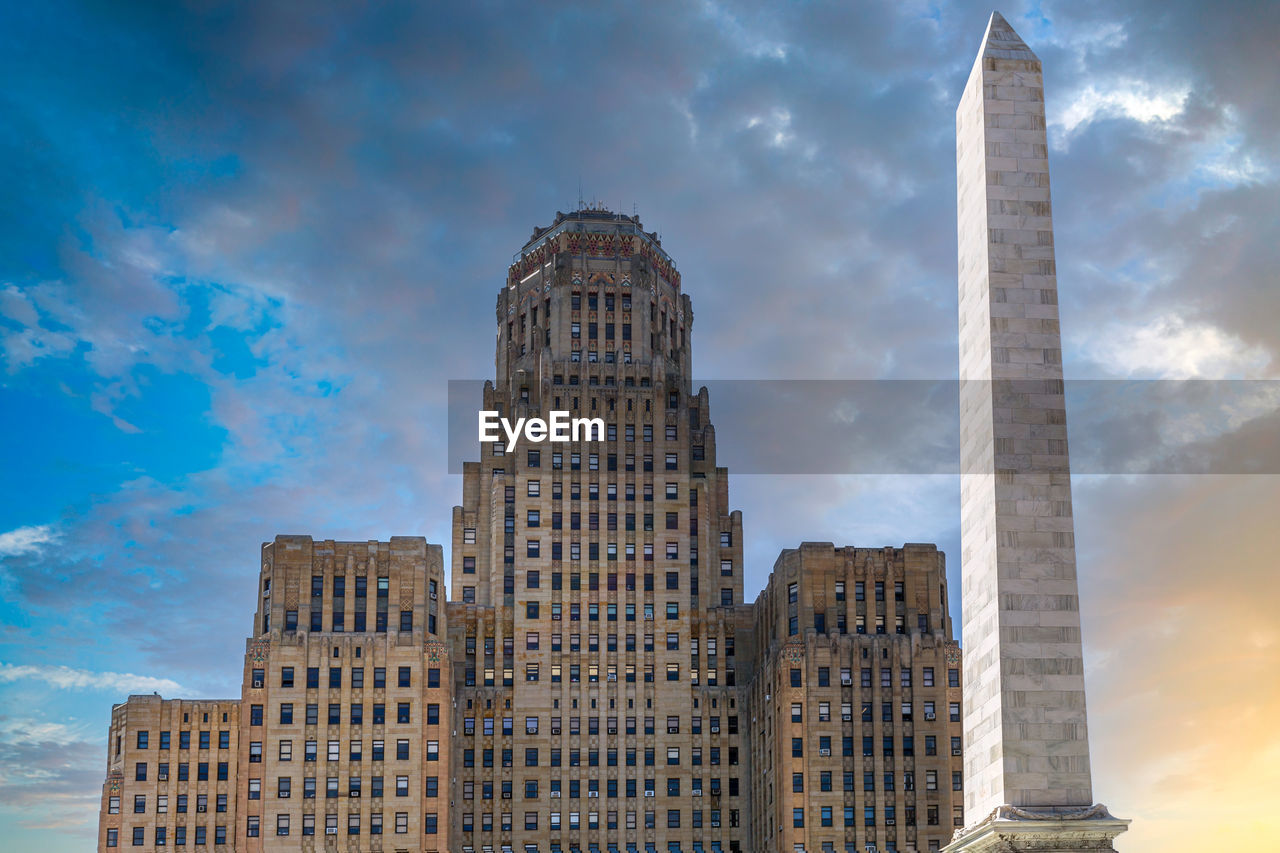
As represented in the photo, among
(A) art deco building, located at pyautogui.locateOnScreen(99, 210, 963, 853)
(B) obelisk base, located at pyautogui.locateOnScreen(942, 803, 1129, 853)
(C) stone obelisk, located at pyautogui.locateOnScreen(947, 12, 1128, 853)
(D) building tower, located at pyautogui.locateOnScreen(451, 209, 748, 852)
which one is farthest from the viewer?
(D) building tower, located at pyautogui.locateOnScreen(451, 209, 748, 852)

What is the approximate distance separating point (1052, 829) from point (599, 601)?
97257 millimetres

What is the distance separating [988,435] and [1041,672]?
10.2m

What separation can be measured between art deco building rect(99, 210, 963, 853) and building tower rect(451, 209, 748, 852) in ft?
0.68

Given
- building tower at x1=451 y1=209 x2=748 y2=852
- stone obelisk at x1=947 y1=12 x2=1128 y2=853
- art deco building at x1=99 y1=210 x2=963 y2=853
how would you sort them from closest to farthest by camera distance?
1. stone obelisk at x1=947 y1=12 x2=1128 y2=853
2. art deco building at x1=99 y1=210 x2=963 y2=853
3. building tower at x1=451 y1=209 x2=748 y2=852

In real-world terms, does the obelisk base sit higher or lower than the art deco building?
lower

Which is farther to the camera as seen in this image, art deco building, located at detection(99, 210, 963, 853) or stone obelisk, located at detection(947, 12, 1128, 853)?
art deco building, located at detection(99, 210, 963, 853)

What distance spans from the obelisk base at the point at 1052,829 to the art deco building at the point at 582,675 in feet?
257

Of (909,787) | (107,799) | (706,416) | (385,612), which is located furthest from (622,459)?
(107,799)

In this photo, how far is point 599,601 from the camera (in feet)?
560

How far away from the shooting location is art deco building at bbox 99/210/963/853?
15412 centimetres

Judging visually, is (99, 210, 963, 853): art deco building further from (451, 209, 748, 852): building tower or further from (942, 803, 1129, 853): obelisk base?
(942, 803, 1129, 853): obelisk base

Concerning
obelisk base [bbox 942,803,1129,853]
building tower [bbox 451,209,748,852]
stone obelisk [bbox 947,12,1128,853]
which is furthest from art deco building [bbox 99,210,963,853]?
obelisk base [bbox 942,803,1129,853]

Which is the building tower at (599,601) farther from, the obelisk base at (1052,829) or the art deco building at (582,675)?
the obelisk base at (1052,829)

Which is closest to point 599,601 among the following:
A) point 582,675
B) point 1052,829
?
point 582,675
